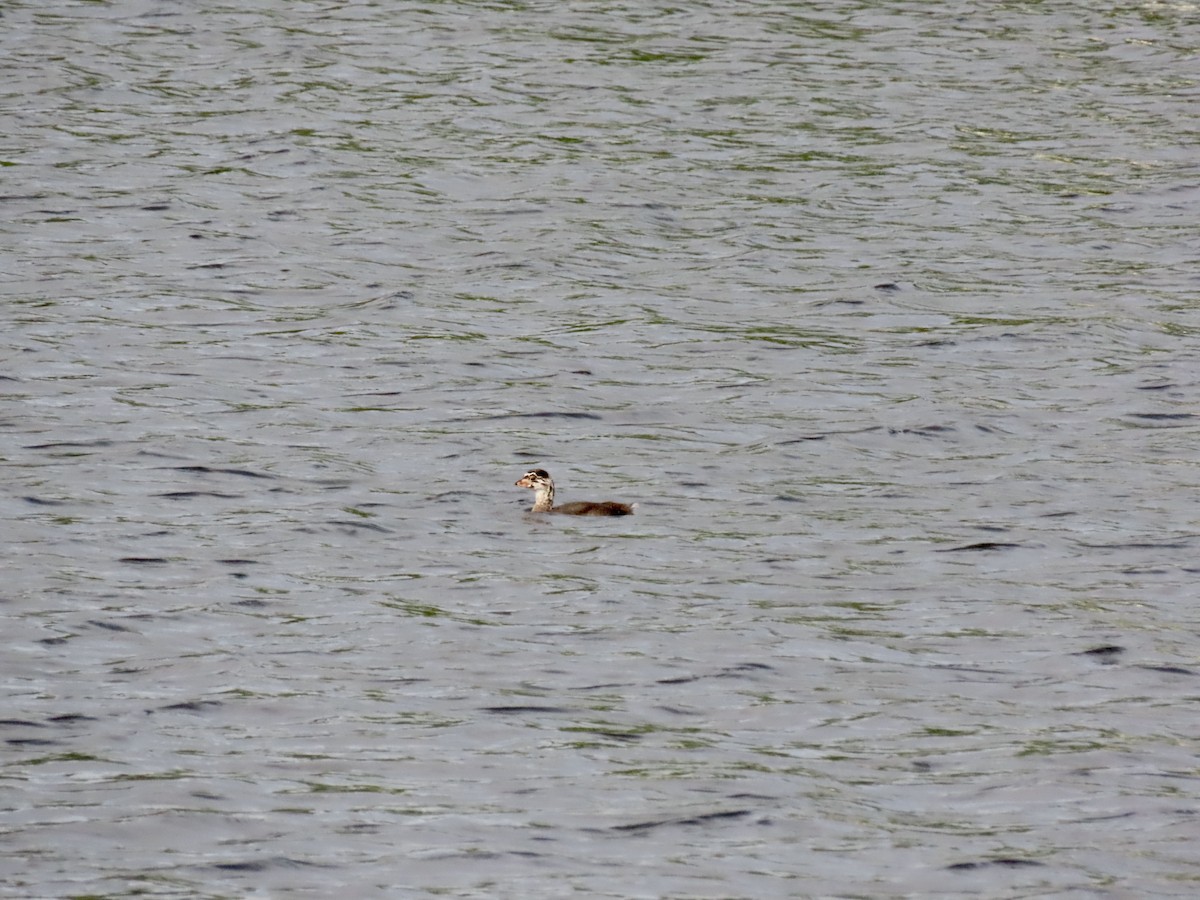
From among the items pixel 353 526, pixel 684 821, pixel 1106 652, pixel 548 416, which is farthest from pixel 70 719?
pixel 548 416

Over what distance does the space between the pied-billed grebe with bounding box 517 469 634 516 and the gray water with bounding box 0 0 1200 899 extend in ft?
0.58

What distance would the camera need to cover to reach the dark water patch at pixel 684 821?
10195mm

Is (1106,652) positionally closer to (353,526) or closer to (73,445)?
(353,526)

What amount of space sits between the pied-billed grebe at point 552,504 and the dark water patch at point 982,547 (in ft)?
Result: 7.44

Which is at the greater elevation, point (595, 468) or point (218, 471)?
point (218, 471)

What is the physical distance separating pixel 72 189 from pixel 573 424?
9.08 metres

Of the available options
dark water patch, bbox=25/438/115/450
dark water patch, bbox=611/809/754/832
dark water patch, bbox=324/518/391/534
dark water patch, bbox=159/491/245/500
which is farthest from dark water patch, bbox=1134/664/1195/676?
dark water patch, bbox=25/438/115/450

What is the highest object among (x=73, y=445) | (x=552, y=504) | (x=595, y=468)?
(x=73, y=445)

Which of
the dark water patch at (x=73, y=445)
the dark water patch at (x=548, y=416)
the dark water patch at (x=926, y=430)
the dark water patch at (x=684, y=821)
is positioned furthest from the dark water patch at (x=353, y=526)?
the dark water patch at (x=684, y=821)

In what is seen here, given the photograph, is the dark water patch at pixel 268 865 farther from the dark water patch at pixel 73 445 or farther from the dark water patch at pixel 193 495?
the dark water patch at pixel 73 445

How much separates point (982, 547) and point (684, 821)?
4.87m

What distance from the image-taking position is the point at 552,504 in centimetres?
1534

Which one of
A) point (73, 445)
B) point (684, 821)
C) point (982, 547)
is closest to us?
point (684, 821)

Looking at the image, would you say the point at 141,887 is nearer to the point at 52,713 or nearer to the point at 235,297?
the point at 52,713
